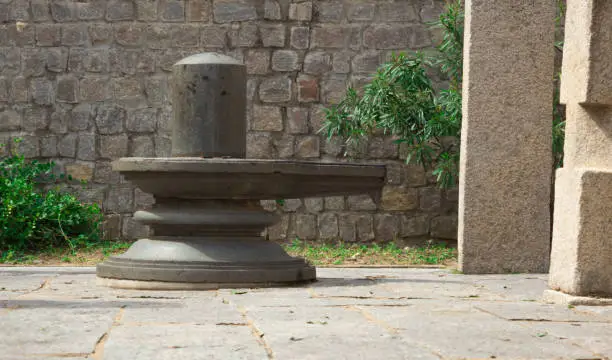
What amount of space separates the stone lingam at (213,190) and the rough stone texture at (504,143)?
116 centimetres

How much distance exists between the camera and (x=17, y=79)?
27.5ft

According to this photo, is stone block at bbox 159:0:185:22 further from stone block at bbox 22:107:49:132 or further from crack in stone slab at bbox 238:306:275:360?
crack in stone slab at bbox 238:306:275:360

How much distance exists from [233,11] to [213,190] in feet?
12.2

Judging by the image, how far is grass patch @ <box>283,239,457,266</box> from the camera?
24.6 feet

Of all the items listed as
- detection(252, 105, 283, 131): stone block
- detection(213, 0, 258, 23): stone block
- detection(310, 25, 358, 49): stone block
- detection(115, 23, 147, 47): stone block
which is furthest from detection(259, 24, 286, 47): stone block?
detection(115, 23, 147, 47): stone block

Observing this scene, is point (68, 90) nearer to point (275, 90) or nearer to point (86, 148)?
point (86, 148)

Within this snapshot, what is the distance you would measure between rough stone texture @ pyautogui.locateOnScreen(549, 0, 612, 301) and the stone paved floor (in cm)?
23

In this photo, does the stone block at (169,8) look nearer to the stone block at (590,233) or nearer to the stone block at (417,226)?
the stone block at (417,226)

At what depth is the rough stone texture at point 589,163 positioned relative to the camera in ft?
14.0

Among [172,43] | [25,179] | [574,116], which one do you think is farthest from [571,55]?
[25,179]

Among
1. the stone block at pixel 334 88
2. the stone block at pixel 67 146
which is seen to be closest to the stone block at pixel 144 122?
the stone block at pixel 67 146

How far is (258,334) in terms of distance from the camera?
318cm

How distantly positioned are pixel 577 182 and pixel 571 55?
23.4 inches

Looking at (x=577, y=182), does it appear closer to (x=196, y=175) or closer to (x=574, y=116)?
(x=574, y=116)
